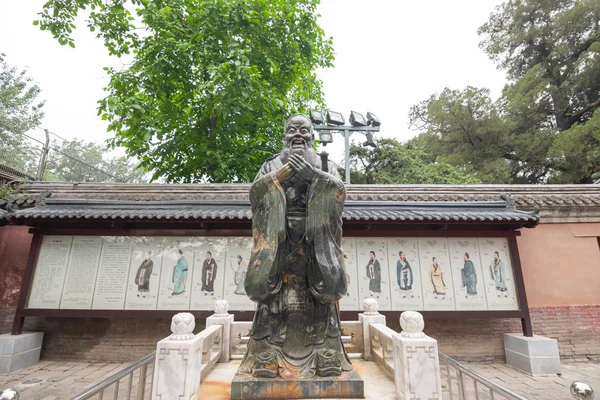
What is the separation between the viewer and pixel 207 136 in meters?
10.4

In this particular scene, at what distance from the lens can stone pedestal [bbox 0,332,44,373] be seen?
20.4 feet

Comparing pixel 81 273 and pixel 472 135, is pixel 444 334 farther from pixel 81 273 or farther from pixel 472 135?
pixel 472 135

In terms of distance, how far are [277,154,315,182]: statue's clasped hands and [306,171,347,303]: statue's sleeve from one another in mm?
87

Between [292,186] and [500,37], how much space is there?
25.0 metres

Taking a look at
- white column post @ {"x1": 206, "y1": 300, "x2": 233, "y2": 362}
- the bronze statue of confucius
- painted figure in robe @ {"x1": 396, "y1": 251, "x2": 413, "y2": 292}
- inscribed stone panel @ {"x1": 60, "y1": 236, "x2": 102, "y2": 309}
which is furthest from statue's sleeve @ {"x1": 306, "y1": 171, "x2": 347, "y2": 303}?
inscribed stone panel @ {"x1": 60, "y1": 236, "x2": 102, "y2": 309}

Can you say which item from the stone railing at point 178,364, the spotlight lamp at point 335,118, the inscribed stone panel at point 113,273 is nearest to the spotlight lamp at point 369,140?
the spotlight lamp at point 335,118

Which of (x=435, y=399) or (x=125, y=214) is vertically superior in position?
(x=125, y=214)

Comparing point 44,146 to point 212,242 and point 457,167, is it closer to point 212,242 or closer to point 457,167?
point 212,242

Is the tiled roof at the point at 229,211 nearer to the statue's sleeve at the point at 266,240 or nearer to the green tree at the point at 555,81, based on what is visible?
the statue's sleeve at the point at 266,240

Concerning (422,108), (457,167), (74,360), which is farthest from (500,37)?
(74,360)

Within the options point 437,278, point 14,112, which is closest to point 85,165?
point 14,112

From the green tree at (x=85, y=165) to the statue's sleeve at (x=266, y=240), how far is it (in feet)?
132

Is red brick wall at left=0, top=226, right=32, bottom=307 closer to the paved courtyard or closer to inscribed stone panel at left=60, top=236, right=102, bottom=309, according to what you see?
inscribed stone panel at left=60, top=236, right=102, bottom=309

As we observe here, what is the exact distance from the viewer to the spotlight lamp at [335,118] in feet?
37.5
